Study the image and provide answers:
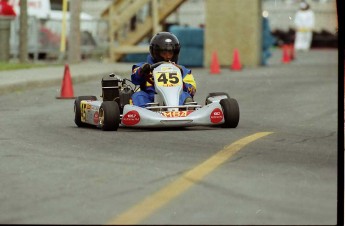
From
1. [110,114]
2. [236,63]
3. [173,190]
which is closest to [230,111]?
[110,114]

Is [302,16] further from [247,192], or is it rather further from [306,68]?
[247,192]

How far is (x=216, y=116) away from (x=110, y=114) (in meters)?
1.22

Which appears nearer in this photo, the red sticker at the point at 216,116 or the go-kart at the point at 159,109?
the go-kart at the point at 159,109

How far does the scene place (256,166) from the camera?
889 cm

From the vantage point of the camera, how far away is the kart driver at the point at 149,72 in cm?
1305

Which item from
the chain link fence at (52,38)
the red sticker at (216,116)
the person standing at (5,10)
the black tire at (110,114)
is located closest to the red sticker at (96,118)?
the black tire at (110,114)

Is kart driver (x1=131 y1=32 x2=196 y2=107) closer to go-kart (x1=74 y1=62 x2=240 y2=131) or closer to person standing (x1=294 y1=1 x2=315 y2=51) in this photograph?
go-kart (x1=74 y1=62 x2=240 y2=131)

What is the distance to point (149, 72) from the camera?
1309cm

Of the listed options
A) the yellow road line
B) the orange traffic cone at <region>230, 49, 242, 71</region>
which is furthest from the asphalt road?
the orange traffic cone at <region>230, 49, 242, 71</region>

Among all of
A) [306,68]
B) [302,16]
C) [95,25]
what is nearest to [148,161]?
[306,68]

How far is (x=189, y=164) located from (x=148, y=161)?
47 centimetres

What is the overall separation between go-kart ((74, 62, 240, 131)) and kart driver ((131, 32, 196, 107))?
88 millimetres

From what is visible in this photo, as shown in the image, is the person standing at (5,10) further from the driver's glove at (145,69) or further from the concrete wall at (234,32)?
the driver's glove at (145,69)

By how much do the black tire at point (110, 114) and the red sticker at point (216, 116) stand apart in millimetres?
1063
